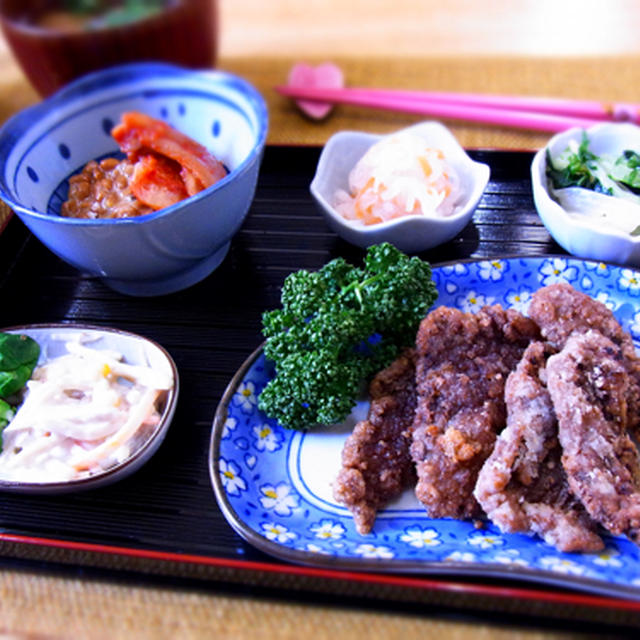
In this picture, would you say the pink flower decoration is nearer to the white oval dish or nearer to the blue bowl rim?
the blue bowl rim

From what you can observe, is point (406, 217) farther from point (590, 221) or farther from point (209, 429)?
point (209, 429)

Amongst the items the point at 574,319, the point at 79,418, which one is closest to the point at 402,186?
the point at 574,319

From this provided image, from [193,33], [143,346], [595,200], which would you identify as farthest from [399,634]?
[193,33]

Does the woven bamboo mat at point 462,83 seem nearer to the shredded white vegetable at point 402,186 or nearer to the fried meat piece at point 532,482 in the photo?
the shredded white vegetable at point 402,186

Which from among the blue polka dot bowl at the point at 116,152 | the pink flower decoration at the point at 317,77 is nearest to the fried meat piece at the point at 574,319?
the blue polka dot bowl at the point at 116,152

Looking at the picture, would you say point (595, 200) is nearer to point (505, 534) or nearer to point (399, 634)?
point (505, 534)

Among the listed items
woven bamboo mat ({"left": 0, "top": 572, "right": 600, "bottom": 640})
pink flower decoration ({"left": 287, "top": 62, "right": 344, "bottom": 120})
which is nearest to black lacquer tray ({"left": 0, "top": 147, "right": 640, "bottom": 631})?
woven bamboo mat ({"left": 0, "top": 572, "right": 600, "bottom": 640})
